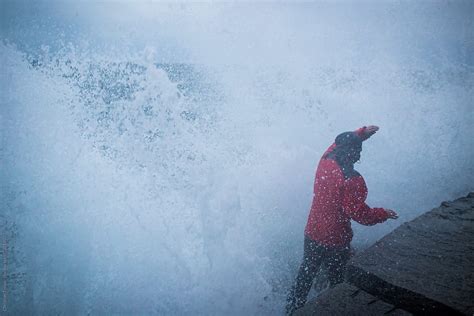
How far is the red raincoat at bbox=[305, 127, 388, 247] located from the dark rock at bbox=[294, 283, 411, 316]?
3.14 ft

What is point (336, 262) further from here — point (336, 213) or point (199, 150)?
point (199, 150)

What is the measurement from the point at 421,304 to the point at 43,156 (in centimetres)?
532

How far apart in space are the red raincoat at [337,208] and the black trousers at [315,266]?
2.7 inches

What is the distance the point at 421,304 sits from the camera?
1540mm

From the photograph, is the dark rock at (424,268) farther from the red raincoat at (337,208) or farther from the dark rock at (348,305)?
the red raincoat at (337,208)

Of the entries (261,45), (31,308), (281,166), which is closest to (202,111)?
(281,166)

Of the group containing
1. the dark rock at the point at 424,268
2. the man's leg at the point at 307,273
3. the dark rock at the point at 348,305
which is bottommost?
the man's leg at the point at 307,273

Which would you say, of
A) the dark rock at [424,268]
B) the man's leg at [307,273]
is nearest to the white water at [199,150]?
the man's leg at [307,273]

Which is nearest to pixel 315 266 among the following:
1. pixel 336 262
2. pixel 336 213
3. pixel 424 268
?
pixel 336 262

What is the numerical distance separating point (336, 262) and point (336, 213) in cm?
47

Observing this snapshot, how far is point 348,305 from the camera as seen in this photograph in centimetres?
163

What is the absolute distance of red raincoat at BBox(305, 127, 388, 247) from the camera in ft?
8.54

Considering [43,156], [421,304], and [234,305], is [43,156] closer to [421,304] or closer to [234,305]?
[234,305]

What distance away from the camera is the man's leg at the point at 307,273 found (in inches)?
114
